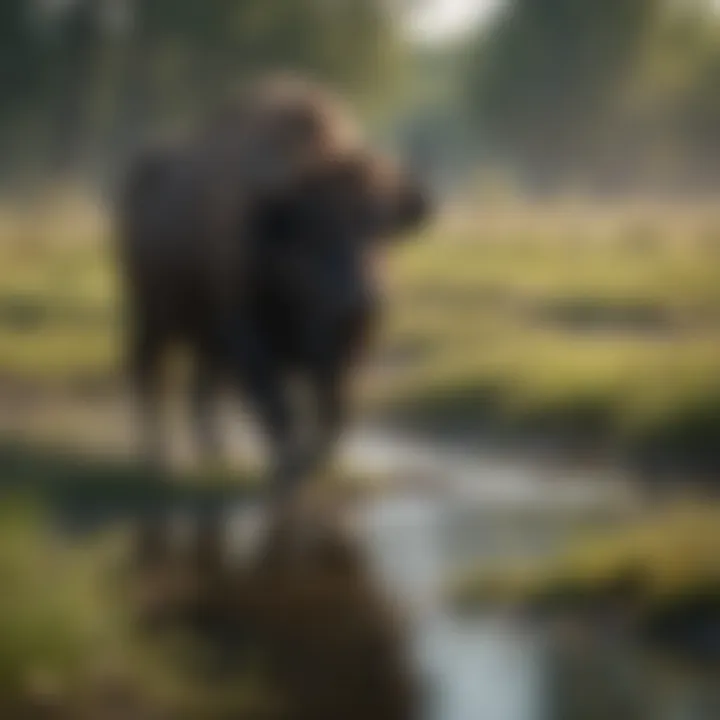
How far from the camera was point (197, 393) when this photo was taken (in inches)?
49.4

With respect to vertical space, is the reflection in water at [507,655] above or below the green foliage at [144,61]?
below

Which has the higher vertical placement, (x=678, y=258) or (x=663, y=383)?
(x=678, y=258)

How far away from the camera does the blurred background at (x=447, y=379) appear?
1144 mm

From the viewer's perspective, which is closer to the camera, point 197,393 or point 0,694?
point 0,694

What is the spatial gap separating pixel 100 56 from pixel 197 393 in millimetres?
308

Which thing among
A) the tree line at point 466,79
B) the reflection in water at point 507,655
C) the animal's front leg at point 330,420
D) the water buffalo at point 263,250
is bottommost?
the reflection in water at point 507,655

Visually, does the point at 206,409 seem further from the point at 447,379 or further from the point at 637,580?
the point at 637,580

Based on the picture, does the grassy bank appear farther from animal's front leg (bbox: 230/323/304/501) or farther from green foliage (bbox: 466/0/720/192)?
green foliage (bbox: 466/0/720/192)

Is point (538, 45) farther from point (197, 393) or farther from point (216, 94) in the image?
point (197, 393)

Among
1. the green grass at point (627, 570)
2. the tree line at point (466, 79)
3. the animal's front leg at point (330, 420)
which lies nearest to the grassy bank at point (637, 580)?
the green grass at point (627, 570)

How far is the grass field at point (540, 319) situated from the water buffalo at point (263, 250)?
0.11 ft

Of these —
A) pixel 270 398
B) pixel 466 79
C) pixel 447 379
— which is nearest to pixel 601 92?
pixel 466 79

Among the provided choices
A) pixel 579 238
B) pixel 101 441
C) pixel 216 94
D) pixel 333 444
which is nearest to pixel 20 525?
pixel 101 441

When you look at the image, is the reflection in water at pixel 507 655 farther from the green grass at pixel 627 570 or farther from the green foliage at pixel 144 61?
the green foliage at pixel 144 61
